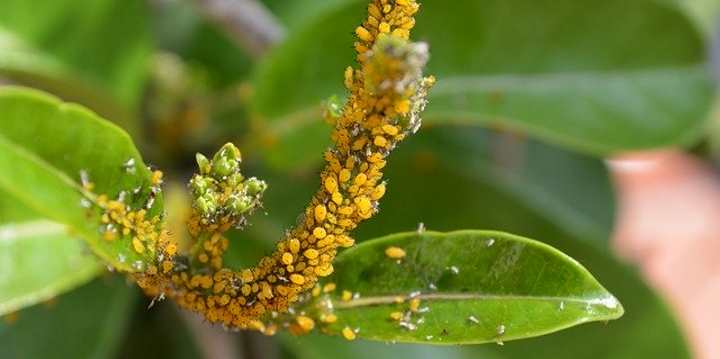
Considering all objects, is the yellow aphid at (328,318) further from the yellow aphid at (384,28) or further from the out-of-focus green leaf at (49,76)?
the out-of-focus green leaf at (49,76)

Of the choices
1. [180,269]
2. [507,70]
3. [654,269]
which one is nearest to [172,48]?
[507,70]

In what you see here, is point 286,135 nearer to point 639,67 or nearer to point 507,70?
point 507,70

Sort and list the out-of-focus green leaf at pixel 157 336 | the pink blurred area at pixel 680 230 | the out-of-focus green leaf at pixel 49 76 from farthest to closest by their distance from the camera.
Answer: the pink blurred area at pixel 680 230 → the out-of-focus green leaf at pixel 157 336 → the out-of-focus green leaf at pixel 49 76

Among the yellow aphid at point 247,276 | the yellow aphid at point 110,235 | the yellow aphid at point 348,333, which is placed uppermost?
the yellow aphid at point 110,235

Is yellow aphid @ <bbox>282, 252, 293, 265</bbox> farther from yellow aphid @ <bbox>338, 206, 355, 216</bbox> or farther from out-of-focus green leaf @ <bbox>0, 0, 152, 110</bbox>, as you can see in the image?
out-of-focus green leaf @ <bbox>0, 0, 152, 110</bbox>

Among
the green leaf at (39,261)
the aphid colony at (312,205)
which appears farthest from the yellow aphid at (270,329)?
the green leaf at (39,261)

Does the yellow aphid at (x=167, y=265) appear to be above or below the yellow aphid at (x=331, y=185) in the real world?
below

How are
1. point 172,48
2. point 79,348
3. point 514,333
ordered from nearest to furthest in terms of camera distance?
point 514,333
point 79,348
point 172,48
